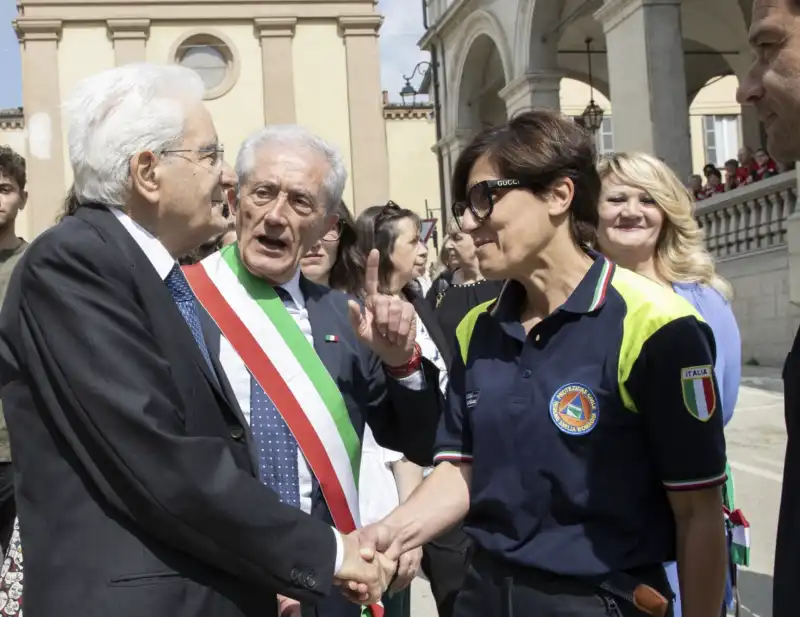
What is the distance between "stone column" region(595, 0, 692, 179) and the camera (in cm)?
1321

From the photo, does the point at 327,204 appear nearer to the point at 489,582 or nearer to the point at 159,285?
the point at 159,285

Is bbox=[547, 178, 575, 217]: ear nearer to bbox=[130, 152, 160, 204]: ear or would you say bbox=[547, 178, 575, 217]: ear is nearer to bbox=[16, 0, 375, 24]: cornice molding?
bbox=[130, 152, 160, 204]: ear

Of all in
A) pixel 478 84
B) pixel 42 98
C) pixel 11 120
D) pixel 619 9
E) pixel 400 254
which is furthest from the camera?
pixel 11 120

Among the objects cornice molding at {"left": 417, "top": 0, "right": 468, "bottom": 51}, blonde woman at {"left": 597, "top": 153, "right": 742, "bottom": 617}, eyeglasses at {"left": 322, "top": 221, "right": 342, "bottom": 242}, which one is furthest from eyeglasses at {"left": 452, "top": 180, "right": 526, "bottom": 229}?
cornice molding at {"left": 417, "top": 0, "right": 468, "bottom": 51}

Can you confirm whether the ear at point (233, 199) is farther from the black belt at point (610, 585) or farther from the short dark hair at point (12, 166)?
the short dark hair at point (12, 166)

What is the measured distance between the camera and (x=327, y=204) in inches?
127

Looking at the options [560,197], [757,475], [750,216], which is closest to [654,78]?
[750,216]

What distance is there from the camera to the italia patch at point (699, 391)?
2221mm

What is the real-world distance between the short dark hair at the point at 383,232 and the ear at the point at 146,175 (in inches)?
103

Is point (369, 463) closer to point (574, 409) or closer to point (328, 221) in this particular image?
point (328, 221)

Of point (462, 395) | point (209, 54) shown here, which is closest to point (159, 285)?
point (462, 395)

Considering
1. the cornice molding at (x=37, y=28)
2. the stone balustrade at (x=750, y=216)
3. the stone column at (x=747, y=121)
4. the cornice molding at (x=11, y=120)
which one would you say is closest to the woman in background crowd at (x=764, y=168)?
the stone balustrade at (x=750, y=216)

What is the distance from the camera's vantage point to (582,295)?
2400mm

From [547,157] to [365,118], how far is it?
89.4 feet
